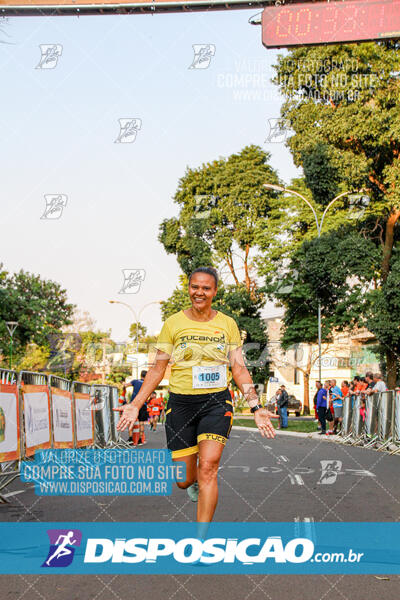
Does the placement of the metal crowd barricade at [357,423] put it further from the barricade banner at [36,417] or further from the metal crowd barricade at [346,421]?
the barricade banner at [36,417]

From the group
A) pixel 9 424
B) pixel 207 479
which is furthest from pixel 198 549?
pixel 9 424

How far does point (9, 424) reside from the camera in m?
8.23

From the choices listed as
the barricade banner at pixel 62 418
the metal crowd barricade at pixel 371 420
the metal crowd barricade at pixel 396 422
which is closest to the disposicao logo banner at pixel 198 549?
the barricade banner at pixel 62 418

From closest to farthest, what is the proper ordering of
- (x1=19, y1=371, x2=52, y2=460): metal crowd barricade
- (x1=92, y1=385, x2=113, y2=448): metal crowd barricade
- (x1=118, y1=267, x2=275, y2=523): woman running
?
1. (x1=118, y1=267, x2=275, y2=523): woman running
2. (x1=19, y1=371, x2=52, y2=460): metal crowd barricade
3. (x1=92, y1=385, x2=113, y2=448): metal crowd barricade

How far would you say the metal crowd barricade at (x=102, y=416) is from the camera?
14.0m

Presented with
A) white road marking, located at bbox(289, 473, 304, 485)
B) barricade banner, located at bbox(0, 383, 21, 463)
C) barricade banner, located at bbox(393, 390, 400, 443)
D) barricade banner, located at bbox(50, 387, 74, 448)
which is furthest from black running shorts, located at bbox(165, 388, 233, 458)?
barricade banner, located at bbox(393, 390, 400, 443)

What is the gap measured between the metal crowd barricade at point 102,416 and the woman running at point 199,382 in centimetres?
873

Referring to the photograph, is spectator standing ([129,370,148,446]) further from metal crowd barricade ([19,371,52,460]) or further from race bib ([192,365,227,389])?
race bib ([192,365,227,389])

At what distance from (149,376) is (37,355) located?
5709 cm

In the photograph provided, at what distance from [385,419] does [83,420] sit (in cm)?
660

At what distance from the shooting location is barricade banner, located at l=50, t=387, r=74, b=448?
33.8ft

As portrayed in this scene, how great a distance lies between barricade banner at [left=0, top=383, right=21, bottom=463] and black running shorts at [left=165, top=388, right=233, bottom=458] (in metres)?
3.30

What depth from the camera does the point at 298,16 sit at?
52.0ft

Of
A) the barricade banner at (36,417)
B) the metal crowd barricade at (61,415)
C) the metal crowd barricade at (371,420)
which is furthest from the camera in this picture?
the metal crowd barricade at (371,420)
